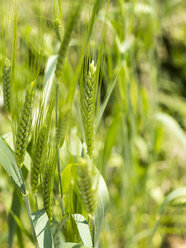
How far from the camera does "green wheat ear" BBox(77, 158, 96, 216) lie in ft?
1.05

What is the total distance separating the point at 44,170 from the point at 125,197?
0.75 meters

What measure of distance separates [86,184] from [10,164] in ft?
0.47

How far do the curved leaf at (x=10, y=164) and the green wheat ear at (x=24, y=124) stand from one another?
35 mm

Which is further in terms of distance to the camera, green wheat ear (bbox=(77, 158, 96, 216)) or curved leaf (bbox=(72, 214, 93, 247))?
curved leaf (bbox=(72, 214, 93, 247))

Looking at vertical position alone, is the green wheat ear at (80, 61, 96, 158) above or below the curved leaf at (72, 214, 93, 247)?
above

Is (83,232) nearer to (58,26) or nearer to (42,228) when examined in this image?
(42,228)

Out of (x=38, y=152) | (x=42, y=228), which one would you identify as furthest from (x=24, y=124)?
(x=42, y=228)

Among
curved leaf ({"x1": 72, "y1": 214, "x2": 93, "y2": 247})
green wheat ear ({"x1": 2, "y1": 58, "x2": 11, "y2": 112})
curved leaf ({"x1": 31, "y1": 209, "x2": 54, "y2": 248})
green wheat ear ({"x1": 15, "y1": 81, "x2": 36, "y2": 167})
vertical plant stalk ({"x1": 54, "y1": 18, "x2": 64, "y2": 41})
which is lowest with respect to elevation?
curved leaf ({"x1": 72, "y1": 214, "x2": 93, "y2": 247})

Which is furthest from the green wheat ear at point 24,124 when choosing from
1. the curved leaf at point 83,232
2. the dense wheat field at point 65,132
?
the curved leaf at point 83,232

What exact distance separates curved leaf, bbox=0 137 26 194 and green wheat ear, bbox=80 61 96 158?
0.11 meters

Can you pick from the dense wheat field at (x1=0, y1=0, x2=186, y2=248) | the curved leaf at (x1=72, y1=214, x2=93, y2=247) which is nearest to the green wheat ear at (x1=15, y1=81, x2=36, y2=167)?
the dense wheat field at (x1=0, y1=0, x2=186, y2=248)

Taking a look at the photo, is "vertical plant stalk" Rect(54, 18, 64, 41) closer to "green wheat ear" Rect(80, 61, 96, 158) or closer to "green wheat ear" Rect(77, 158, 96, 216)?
"green wheat ear" Rect(80, 61, 96, 158)

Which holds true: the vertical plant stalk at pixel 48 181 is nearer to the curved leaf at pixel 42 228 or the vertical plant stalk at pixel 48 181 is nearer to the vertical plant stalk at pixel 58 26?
the curved leaf at pixel 42 228

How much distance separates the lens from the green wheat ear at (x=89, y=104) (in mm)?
371
